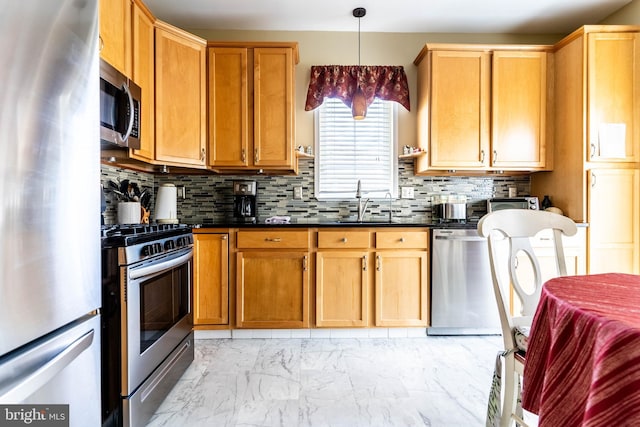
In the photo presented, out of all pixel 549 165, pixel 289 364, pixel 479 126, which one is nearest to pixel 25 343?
pixel 289 364

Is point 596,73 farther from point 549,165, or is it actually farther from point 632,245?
point 632,245

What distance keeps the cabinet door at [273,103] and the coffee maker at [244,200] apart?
0.30m

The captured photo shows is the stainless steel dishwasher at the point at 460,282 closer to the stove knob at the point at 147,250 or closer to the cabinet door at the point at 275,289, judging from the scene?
the cabinet door at the point at 275,289

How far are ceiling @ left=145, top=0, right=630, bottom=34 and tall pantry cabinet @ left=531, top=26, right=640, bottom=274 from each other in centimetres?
43

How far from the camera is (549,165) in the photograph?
2922 mm

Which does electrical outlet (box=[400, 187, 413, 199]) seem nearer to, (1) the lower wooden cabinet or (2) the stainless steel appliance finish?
(2) the stainless steel appliance finish

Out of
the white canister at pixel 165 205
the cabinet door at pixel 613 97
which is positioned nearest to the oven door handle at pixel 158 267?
the white canister at pixel 165 205

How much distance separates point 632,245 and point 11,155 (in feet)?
11.8

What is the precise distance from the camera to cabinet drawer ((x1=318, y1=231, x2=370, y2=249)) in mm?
2635

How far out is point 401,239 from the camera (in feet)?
8.68

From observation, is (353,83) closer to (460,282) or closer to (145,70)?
(145,70)

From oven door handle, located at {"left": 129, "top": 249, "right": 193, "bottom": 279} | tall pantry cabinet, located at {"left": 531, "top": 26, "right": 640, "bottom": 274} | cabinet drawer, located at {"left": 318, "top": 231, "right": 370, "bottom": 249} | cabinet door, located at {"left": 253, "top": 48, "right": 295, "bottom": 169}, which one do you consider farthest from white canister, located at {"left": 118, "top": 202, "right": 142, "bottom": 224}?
tall pantry cabinet, located at {"left": 531, "top": 26, "right": 640, "bottom": 274}

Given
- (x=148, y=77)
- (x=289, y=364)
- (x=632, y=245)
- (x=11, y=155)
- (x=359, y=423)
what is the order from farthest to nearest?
(x=632, y=245) → (x=148, y=77) → (x=289, y=364) → (x=359, y=423) → (x=11, y=155)

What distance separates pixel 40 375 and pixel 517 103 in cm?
335
